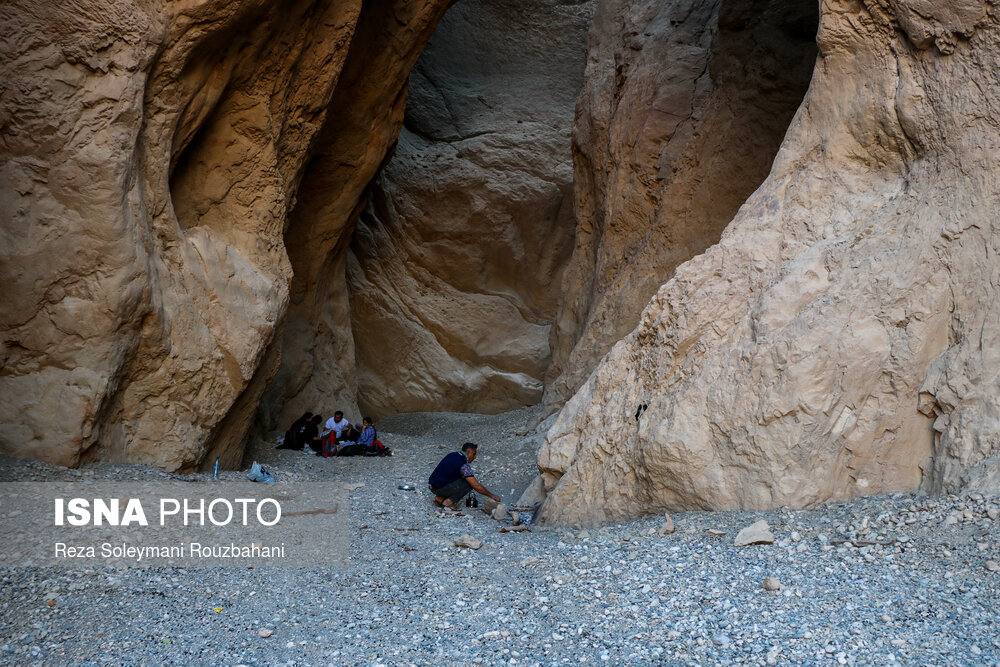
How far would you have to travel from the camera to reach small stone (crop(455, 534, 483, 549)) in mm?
7052

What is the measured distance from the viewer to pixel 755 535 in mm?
5762

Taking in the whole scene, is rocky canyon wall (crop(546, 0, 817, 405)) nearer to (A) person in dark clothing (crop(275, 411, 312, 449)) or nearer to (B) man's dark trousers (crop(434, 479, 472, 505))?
(A) person in dark clothing (crop(275, 411, 312, 449))

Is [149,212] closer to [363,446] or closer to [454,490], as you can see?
[454,490]

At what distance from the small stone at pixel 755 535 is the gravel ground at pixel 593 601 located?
0.05m

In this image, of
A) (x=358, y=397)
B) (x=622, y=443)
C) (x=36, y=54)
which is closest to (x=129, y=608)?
(x=622, y=443)

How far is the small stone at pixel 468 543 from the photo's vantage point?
7052 mm

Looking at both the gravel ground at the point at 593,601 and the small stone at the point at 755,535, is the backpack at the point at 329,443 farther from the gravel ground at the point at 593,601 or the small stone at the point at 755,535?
the small stone at the point at 755,535

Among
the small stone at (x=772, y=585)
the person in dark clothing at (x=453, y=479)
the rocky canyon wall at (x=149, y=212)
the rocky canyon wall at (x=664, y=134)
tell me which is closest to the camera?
the small stone at (x=772, y=585)

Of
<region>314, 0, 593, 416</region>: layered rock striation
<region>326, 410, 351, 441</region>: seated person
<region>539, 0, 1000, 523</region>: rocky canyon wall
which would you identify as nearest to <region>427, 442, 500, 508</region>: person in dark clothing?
<region>539, 0, 1000, 523</region>: rocky canyon wall

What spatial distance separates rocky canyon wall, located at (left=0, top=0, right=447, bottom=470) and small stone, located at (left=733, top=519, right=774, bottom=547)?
6155mm

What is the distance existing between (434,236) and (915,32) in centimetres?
1446

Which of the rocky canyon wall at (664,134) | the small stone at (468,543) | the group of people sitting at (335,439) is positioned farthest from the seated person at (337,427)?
the small stone at (468,543)

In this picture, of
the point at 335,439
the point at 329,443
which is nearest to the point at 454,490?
the point at 329,443

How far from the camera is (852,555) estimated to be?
534 centimetres
